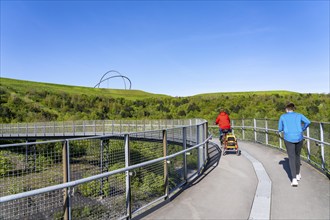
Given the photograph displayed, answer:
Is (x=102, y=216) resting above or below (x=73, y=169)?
below

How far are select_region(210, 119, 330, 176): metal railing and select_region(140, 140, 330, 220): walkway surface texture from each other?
443mm

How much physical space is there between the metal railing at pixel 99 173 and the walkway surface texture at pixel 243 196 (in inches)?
17.0

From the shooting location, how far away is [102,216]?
516cm

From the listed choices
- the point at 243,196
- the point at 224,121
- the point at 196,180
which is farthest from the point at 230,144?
the point at 243,196

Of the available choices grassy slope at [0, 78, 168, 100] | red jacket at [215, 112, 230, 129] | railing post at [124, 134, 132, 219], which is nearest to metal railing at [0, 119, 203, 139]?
red jacket at [215, 112, 230, 129]

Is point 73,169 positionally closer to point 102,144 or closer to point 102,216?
point 102,144

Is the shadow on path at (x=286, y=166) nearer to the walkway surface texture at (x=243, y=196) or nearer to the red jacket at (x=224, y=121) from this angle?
the walkway surface texture at (x=243, y=196)

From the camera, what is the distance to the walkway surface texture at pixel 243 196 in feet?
17.0

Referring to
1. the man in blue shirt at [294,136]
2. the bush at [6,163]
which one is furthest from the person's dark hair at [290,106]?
the bush at [6,163]

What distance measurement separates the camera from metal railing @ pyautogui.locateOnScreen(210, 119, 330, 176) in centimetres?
838

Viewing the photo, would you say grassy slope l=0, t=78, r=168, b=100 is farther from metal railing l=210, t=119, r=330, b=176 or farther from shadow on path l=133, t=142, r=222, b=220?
shadow on path l=133, t=142, r=222, b=220

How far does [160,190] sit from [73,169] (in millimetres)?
1807

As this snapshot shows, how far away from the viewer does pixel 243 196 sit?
6184mm

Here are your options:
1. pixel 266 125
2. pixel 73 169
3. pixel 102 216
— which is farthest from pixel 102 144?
pixel 266 125
